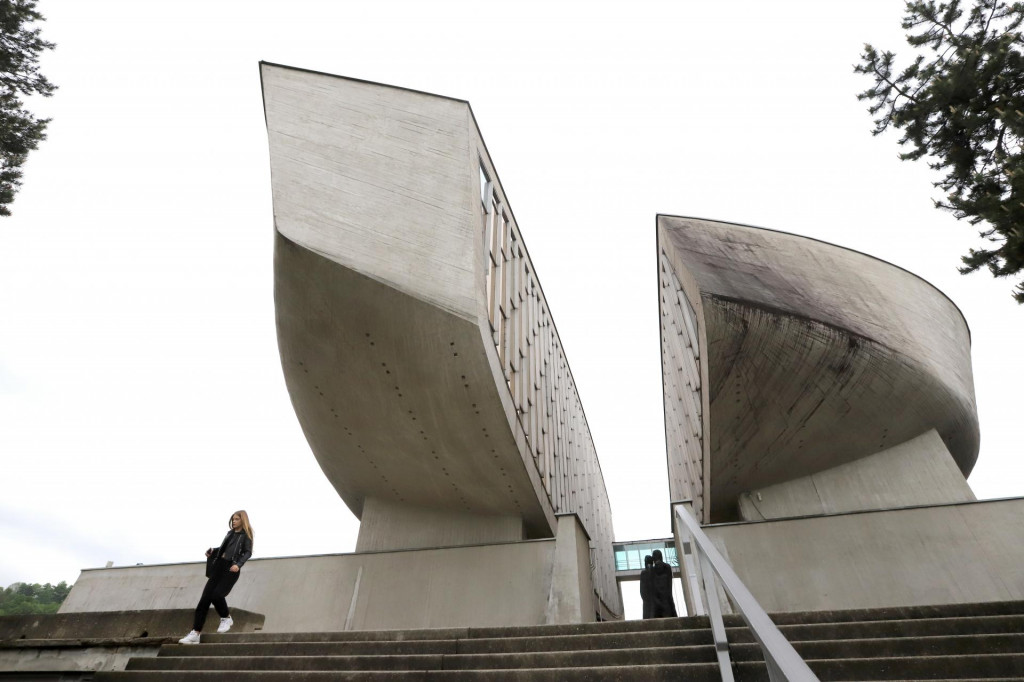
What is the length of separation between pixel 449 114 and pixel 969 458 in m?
14.8

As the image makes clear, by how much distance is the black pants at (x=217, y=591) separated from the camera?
5073 mm

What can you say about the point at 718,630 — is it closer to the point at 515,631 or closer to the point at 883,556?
the point at 515,631

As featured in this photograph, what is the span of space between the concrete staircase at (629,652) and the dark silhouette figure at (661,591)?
10.2ft

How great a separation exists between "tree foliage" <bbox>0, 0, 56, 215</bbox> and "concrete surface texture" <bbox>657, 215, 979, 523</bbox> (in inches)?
486

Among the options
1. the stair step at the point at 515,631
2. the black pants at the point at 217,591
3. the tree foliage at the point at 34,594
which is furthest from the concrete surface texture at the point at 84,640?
the tree foliage at the point at 34,594

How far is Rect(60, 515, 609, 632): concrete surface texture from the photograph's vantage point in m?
10.1

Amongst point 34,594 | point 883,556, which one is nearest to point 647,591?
point 883,556

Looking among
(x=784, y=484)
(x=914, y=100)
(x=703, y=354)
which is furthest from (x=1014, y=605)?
(x=784, y=484)

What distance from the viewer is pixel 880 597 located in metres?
8.66

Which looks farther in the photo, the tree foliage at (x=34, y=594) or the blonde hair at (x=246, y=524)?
the tree foliage at (x=34, y=594)

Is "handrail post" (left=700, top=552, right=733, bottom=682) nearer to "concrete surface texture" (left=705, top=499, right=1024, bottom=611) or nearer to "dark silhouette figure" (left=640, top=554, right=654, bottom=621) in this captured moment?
"dark silhouette figure" (left=640, top=554, right=654, bottom=621)

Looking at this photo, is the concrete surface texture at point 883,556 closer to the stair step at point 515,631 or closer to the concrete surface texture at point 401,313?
the concrete surface texture at point 401,313

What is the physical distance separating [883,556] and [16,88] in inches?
659

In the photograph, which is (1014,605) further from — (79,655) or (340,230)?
(340,230)
